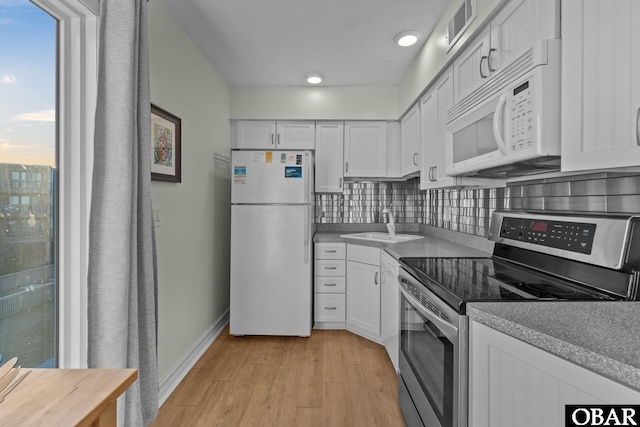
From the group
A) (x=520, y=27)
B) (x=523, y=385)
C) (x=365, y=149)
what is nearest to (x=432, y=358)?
(x=523, y=385)

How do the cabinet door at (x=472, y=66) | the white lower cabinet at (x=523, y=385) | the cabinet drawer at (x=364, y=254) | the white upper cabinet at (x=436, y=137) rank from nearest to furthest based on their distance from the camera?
the white lower cabinet at (x=523, y=385) → the cabinet door at (x=472, y=66) → the white upper cabinet at (x=436, y=137) → the cabinet drawer at (x=364, y=254)

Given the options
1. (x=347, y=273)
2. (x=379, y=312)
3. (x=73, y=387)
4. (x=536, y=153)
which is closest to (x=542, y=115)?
(x=536, y=153)

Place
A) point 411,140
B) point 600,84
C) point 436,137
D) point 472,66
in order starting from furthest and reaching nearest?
point 411,140, point 436,137, point 472,66, point 600,84

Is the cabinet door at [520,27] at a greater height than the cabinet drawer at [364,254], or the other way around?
the cabinet door at [520,27]

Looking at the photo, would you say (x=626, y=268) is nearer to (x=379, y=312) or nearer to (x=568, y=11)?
(x=568, y=11)

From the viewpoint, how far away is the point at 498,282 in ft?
4.40

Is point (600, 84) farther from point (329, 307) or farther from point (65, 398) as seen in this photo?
point (329, 307)

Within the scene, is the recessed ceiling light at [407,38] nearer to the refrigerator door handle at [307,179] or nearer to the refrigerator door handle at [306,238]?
the refrigerator door handle at [307,179]

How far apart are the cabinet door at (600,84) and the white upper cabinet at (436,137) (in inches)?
38.0

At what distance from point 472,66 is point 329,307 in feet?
7.88

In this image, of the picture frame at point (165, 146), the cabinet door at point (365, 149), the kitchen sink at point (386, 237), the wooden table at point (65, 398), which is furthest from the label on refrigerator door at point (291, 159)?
the wooden table at point (65, 398)

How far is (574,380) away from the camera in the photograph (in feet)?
2.57

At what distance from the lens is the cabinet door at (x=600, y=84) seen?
35.1 inches

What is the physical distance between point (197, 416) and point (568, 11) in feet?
8.41
